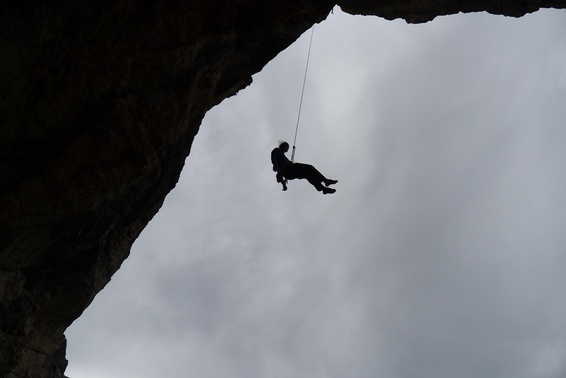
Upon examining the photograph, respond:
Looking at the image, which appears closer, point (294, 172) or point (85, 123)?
point (85, 123)

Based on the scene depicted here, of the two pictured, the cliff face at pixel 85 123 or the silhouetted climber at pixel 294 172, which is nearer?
the cliff face at pixel 85 123

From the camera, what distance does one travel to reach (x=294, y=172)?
13328mm

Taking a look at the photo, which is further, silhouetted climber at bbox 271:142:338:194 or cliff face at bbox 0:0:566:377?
silhouetted climber at bbox 271:142:338:194

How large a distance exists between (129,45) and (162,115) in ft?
4.35

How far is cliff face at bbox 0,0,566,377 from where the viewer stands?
25.6ft

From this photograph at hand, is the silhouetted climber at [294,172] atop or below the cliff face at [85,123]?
atop

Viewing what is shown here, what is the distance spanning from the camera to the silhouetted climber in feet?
43.1

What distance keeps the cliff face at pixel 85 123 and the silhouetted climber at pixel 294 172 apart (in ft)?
10.8

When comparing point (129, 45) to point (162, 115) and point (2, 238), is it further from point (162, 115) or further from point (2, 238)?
point (2, 238)

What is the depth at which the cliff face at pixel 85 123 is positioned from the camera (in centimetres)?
780

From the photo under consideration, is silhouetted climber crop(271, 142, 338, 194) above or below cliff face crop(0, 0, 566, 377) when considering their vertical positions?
above

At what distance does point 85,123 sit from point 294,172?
6.13m

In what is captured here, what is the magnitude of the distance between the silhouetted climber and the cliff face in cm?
330

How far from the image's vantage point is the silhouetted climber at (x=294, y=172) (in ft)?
43.1
